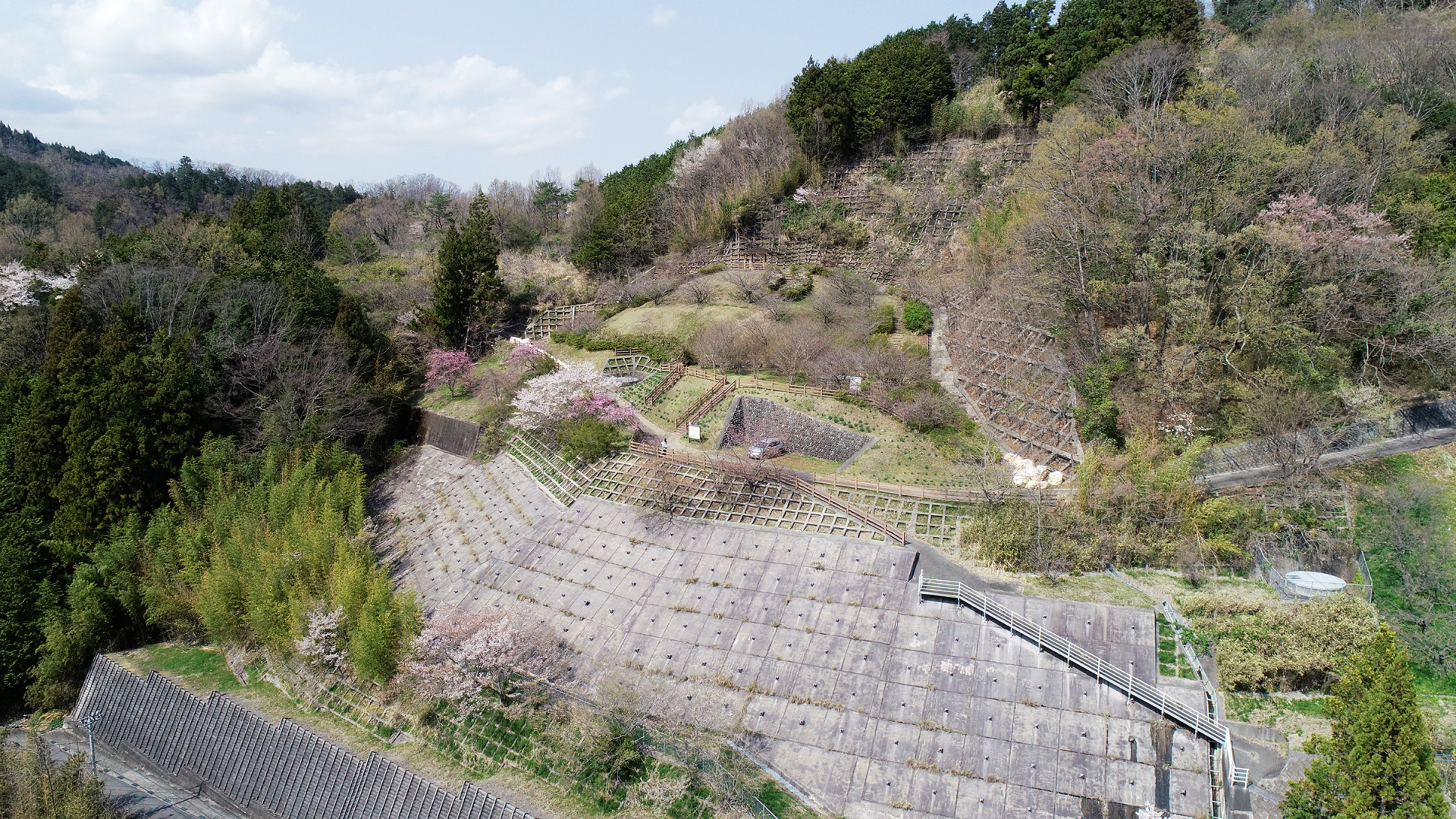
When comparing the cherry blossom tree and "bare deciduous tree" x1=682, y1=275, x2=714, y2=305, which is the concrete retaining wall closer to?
the cherry blossom tree

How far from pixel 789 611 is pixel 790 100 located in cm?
3547

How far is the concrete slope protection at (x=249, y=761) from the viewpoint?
Answer: 44.7 feet

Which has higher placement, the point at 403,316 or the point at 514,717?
the point at 403,316

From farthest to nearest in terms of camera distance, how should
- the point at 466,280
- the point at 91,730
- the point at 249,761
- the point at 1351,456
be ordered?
the point at 466,280 → the point at 1351,456 → the point at 91,730 → the point at 249,761

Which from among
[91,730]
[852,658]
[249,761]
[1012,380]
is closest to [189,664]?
[91,730]

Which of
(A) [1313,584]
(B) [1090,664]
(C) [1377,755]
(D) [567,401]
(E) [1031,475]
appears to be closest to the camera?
(C) [1377,755]

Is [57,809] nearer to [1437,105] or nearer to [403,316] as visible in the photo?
[403,316]

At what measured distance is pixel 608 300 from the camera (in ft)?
131

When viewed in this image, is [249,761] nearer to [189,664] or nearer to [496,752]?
[496,752]

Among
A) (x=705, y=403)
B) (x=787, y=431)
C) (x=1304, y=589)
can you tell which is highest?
(x=705, y=403)

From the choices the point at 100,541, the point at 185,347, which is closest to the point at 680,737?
the point at 100,541

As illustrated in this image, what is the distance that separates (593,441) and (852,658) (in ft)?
38.0

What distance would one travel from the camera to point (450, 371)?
33.8m

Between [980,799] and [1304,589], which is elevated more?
[1304,589]
